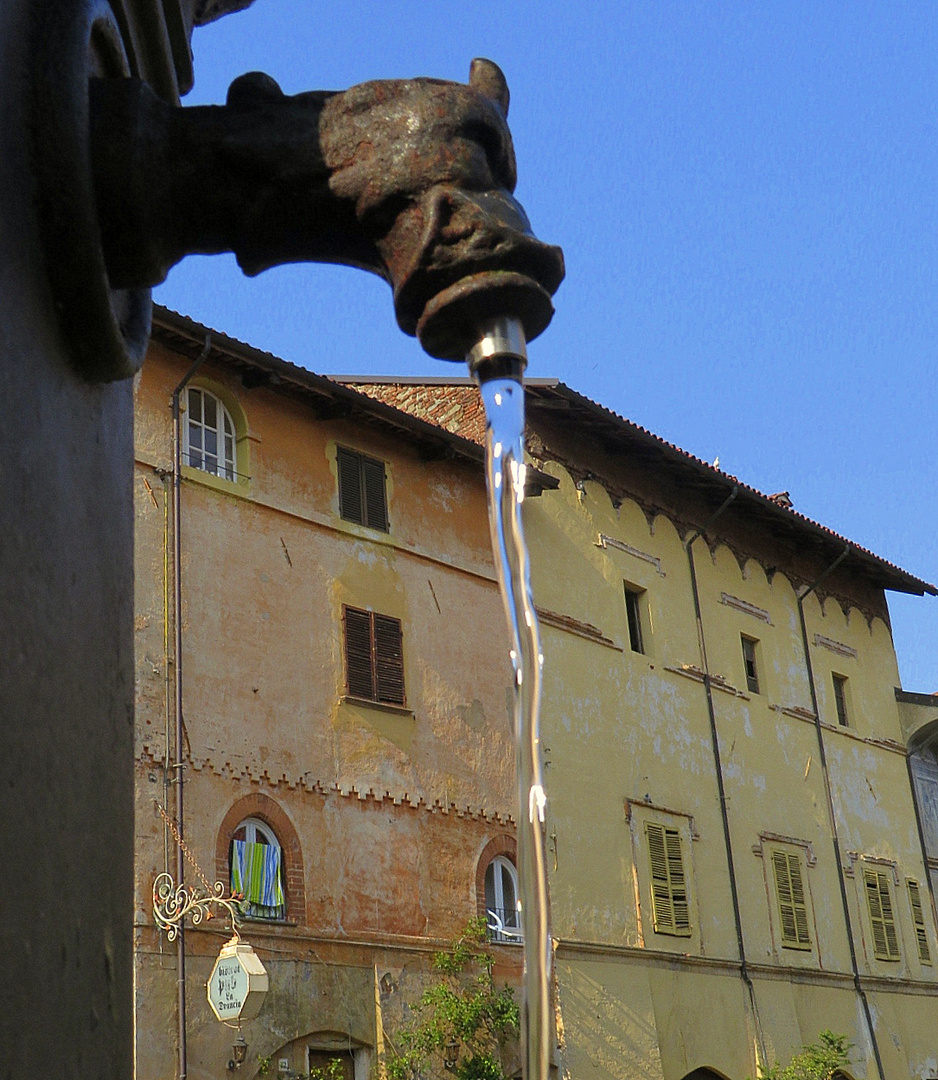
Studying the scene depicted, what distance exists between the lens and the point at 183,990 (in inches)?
464

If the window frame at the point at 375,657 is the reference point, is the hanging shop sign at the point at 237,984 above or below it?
below

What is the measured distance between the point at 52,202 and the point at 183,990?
11.2 m

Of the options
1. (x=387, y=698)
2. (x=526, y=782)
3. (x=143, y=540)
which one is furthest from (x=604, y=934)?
(x=526, y=782)

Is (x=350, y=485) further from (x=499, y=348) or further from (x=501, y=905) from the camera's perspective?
(x=499, y=348)

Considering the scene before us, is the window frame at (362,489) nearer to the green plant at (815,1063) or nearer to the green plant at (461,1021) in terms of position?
the green plant at (461,1021)

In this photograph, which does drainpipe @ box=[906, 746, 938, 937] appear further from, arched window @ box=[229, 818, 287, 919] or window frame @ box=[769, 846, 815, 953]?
arched window @ box=[229, 818, 287, 919]

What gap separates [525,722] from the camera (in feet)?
5.43

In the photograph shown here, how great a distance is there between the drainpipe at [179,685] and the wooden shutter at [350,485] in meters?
2.19

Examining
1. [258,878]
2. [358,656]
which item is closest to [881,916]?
[358,656]

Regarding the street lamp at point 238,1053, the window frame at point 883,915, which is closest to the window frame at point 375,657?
the street lamp at point 238,1053

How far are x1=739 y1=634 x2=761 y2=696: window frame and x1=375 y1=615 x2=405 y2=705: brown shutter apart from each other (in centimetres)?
765

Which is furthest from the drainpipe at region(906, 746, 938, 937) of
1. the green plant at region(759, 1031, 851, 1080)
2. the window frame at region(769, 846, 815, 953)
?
the green plant at region(759, 1031, 851, 1080)

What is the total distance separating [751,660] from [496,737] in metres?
6.83

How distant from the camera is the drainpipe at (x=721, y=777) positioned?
18.5 metres
